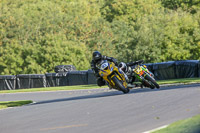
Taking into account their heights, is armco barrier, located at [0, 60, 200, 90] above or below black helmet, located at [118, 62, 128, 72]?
below

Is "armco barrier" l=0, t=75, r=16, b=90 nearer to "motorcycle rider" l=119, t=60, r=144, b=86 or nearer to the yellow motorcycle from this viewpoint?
"motorcycle rider" l=119, t=60, r=144, b=86

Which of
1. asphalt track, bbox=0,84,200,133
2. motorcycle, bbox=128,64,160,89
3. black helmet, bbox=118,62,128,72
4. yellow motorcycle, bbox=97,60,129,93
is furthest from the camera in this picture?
motorcycle, bbox=128,64,160,89

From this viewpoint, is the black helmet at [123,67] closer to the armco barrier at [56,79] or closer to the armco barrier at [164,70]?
Result: the armco barrier at [164,70]

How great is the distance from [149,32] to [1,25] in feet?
70.6

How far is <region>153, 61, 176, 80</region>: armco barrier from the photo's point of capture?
2983cm

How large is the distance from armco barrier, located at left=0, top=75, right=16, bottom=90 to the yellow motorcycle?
74.0 ft

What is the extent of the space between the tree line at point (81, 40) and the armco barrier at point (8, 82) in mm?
17893

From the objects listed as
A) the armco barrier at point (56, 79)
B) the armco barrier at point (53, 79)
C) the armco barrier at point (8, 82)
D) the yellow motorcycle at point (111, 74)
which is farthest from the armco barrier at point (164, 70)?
the yellow motorcycle at point (111, 74)

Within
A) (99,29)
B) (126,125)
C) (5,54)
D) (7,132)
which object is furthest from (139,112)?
(99,29)

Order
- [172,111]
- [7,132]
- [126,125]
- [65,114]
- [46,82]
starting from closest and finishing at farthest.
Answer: [126,125]
[7,132]
[172,111]
[65,114]
[46,82]

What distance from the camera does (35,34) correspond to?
61.5m

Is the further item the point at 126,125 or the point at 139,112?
the point at 139,112

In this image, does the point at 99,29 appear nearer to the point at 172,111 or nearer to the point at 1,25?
the point at 1,25

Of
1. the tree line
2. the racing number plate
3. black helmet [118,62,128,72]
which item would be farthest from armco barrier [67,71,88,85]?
the tree line
